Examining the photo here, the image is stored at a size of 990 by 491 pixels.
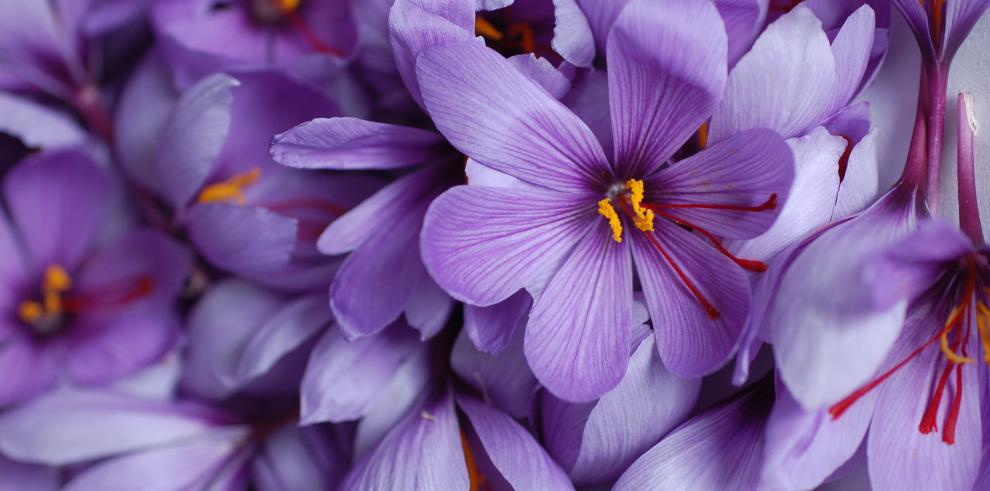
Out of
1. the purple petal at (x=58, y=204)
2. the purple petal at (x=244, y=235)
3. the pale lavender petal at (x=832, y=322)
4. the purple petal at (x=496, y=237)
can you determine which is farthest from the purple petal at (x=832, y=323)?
the purple petal at (x=58, y=204)

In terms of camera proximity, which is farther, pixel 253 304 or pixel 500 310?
pixel 253 304

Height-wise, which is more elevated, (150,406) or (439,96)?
(439,96)

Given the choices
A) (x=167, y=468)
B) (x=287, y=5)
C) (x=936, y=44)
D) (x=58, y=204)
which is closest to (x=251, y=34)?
(x=287, y=5)

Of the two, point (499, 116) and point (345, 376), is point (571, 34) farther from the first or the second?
point (345, 376)

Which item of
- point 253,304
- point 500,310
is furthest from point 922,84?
point 253,304

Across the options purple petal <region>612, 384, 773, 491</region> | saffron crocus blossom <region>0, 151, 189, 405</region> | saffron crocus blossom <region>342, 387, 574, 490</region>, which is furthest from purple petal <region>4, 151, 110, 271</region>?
purple petal <region>612, 384, 773, 491</region>

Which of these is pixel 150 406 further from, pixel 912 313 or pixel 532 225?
pixel 912 313

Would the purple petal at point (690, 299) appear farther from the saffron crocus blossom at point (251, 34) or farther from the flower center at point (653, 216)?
the saffron crocus blossom at point (251, 34)
